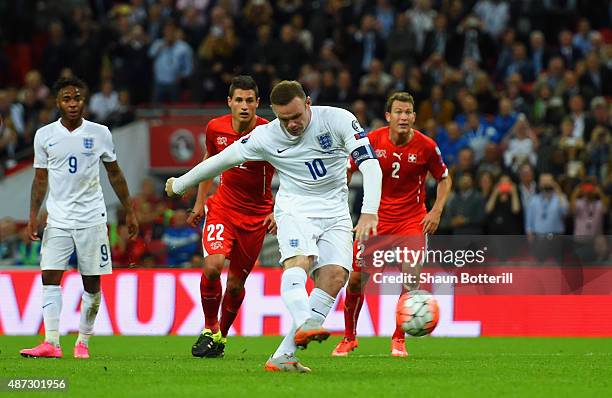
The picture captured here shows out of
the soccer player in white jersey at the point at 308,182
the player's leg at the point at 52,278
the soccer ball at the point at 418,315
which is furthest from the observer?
the player's leg at the point at 52,278

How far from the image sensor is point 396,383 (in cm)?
951

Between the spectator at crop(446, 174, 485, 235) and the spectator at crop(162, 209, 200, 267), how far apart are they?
12.7ft

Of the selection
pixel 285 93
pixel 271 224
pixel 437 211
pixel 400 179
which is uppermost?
pixel 285 93

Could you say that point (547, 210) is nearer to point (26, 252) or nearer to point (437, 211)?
point (437, 211)

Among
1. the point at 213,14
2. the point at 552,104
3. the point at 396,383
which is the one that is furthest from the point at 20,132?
the point at 396,383

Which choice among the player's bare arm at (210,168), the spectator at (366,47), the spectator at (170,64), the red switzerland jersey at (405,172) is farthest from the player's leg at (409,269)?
the spectator at (170,64)

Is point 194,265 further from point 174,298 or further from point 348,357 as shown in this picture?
point 348,357

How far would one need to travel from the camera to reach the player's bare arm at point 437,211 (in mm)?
13055

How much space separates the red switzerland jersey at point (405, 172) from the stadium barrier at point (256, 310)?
134 inches

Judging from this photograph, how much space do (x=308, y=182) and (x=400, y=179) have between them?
339cm

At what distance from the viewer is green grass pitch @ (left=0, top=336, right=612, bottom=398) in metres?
8.98

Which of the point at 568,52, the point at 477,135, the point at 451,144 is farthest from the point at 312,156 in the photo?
the point at 568,52

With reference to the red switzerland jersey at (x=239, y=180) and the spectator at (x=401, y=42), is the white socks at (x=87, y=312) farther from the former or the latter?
the spectator at (x=401, y=42)

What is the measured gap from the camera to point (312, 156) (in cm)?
1025
